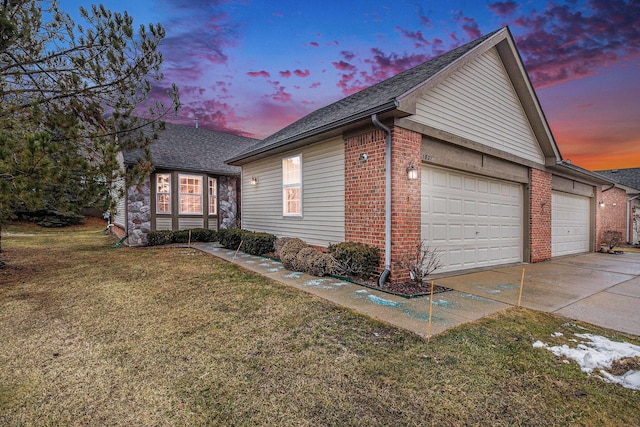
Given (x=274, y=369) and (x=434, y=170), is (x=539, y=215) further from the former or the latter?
(x=274, y=369)

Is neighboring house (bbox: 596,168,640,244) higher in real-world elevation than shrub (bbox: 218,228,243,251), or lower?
higher

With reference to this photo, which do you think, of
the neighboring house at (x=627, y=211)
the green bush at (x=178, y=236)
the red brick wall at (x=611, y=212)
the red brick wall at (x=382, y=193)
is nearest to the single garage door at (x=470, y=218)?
the red brick wall at (x=382, y=193)

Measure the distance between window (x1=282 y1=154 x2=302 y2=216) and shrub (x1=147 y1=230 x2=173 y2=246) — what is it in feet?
19.0

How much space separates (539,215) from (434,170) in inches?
207

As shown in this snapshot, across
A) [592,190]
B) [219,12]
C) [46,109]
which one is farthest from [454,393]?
[592,190]

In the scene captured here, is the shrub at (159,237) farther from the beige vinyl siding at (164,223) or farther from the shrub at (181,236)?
the beige vinyl siding at (164,223)

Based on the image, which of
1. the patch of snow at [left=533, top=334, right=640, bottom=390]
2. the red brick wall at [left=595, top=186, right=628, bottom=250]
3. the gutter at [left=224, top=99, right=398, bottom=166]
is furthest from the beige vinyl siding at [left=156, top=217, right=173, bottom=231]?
the red brick wall at [left=595, top=186, right=628, bottom=250]

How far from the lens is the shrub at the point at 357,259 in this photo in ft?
19.1

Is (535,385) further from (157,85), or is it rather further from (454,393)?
(157,85)

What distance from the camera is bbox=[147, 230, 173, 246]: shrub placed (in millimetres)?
11562

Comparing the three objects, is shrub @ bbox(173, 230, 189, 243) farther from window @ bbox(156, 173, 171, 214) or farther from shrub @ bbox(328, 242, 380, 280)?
shrub @ bbox(328, 242, 380, 280)

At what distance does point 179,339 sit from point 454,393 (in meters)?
2.88

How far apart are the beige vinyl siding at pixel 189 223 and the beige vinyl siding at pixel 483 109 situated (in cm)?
1048

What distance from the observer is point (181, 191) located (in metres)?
12.7
